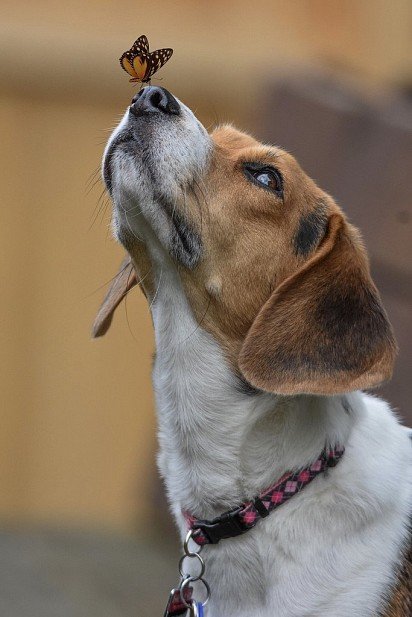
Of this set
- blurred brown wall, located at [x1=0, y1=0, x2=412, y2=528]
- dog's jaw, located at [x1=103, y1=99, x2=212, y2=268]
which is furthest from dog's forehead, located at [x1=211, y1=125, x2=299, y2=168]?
blurred brown wall, located at [x1=0, y1=0, x2=412, y2=528]

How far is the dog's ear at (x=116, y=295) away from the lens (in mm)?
4953

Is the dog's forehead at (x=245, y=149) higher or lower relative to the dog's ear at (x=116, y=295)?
higher

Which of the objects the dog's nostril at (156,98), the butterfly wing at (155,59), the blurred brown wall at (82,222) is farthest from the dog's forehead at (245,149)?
the blurred brown wall at (82,222)

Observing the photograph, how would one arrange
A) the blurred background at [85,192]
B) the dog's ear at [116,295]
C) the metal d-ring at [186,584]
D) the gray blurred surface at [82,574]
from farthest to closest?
the blurred background at [85,192], the gray blurred surface at [82,574], the dog's ear at [116,295], the metal d-ring at [186,584]

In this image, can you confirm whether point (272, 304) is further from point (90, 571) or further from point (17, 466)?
point (17, 466)

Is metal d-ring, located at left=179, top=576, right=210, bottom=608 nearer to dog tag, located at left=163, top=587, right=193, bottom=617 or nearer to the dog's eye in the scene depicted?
dog tag, located at left=163, top=587, right=193, bottom=617

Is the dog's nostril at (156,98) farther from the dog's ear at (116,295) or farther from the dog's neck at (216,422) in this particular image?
the dog's ear at (116,295)

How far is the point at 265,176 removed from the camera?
179 inches

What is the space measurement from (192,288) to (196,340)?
182mm

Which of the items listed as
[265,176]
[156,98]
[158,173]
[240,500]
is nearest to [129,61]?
[156,98]

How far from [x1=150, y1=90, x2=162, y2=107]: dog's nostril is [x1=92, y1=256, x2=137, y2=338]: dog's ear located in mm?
834

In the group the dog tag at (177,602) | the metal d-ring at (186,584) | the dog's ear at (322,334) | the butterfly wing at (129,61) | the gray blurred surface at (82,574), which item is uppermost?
the butterfly wing at (129,61)

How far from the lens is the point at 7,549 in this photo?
339 inches

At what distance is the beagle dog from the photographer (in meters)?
4.22
